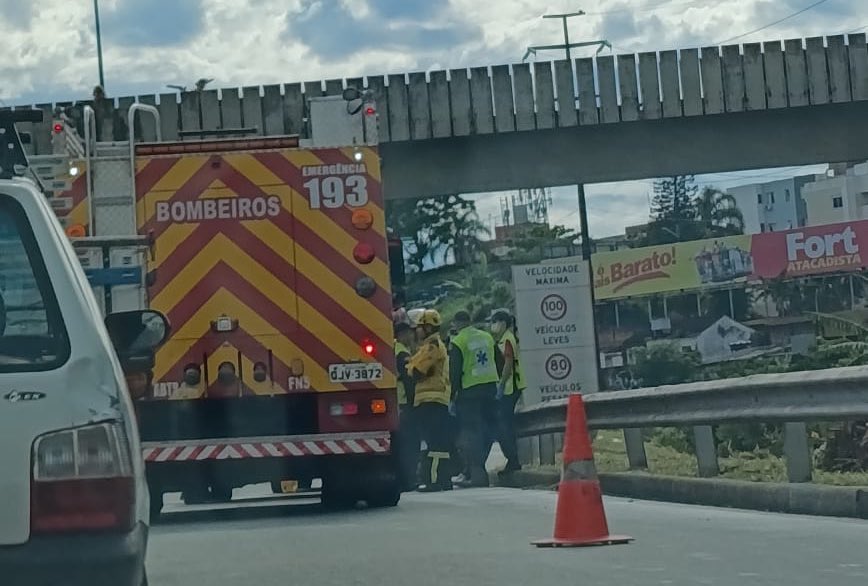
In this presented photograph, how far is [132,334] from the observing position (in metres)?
5.27

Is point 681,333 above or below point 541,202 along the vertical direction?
below

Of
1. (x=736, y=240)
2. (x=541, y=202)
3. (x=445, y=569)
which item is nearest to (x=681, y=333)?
(x=736, y=240)

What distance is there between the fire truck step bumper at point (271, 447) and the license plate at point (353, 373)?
395 millimetres

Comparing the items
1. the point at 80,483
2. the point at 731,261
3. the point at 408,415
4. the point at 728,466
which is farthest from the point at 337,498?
the point at 731,261

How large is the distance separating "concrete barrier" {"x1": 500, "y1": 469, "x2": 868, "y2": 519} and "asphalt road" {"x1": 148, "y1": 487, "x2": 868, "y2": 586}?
0.17 m

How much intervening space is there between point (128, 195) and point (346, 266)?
5.42 feet

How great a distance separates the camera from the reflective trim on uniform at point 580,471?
938 cm

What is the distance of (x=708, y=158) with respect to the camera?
31031mm

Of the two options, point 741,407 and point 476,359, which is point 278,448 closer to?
point 741,407

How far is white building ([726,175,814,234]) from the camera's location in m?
122

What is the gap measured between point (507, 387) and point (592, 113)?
44.0 ft

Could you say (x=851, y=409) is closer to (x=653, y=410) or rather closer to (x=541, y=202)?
(x=653, y=410)

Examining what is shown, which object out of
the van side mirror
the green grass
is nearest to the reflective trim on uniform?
the green grass

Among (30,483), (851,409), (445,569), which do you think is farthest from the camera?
(851,409)
